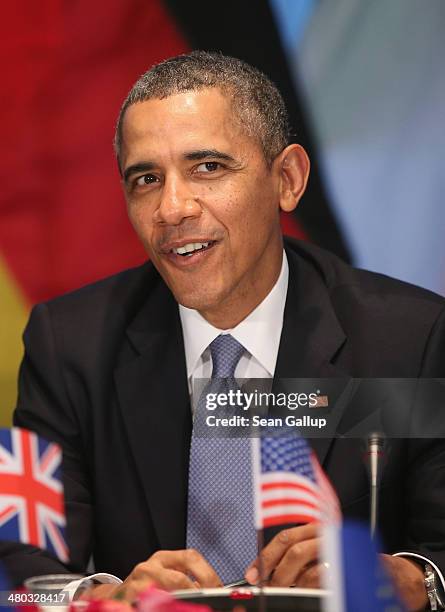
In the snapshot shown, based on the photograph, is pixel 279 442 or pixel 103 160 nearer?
pixel 279 442

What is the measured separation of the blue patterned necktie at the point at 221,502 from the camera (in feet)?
5.85

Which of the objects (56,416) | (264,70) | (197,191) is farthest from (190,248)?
(264,70)

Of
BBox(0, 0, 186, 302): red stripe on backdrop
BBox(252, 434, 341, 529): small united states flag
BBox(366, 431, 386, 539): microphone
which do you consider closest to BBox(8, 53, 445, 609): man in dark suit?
BBox(366, 431, 386, 539): microphone

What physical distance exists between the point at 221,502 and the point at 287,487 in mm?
521

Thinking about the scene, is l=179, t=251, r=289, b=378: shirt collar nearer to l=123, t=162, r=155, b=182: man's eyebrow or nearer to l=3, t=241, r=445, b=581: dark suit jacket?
l=3, t=241, r=445, b=581: dark suit jacket

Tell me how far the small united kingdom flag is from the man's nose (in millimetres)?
611

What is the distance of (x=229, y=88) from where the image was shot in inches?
81.7

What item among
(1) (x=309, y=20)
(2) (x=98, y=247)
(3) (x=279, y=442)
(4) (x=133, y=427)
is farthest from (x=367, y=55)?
(3) (x=279, y=442)

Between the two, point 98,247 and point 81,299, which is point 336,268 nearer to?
point 81,299

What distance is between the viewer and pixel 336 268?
239 centimetres

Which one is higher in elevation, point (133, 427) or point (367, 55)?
point (367, 55)

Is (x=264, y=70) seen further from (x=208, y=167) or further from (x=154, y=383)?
(x=154, y=383)

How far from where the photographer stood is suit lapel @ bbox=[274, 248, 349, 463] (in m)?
2.12

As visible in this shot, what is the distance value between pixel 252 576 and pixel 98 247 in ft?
5.13
